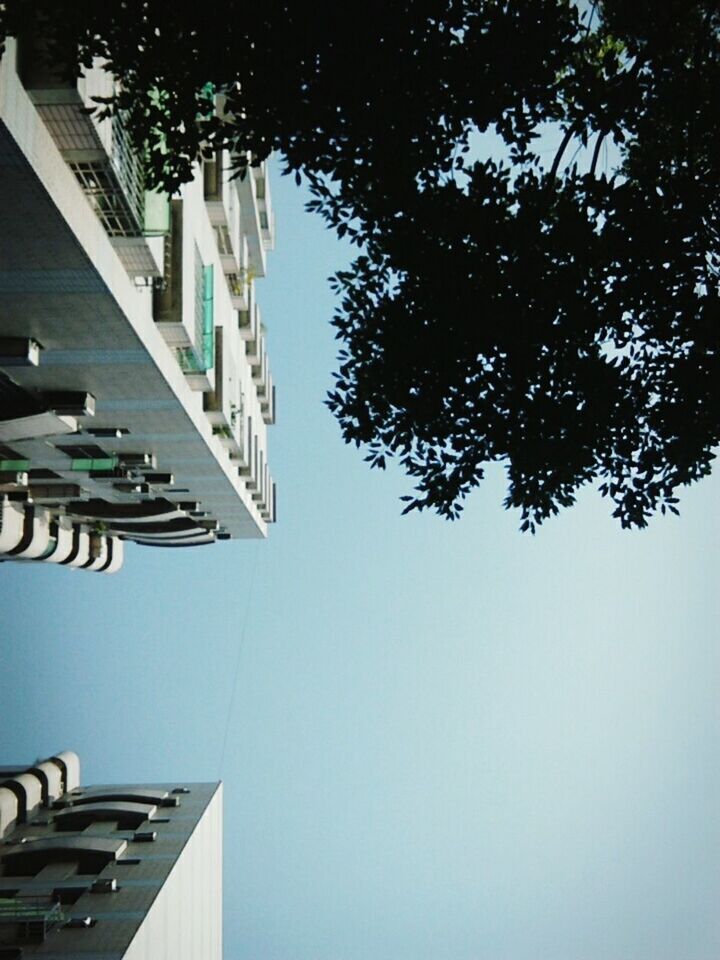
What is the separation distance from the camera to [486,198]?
1165 cm

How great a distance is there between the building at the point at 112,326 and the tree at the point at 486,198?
1910 millimetres

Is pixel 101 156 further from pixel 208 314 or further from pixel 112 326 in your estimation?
pixel 208 314

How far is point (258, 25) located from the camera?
9922mm

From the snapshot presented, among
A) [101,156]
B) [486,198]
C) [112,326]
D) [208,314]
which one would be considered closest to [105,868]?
[208,314]

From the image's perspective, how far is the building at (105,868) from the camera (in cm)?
2911

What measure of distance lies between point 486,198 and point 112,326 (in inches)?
366

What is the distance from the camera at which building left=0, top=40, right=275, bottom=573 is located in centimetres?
1345

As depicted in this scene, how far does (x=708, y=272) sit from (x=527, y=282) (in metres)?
2.32

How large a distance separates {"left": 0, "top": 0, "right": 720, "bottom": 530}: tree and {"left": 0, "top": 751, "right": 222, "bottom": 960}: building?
74.7 ft

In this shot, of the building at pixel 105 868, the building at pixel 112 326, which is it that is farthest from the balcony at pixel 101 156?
the building at pixel 105 868

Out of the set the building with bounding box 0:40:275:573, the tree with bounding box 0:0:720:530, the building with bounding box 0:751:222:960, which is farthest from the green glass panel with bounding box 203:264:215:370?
the building with bounding box 0:751:222:960

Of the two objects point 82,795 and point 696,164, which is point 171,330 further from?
point 82,795

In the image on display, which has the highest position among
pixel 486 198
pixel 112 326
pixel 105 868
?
pixel 112 326

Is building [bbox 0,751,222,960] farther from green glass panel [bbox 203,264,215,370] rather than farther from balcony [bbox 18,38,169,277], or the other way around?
balcony [bbox 18,38,169,277]
